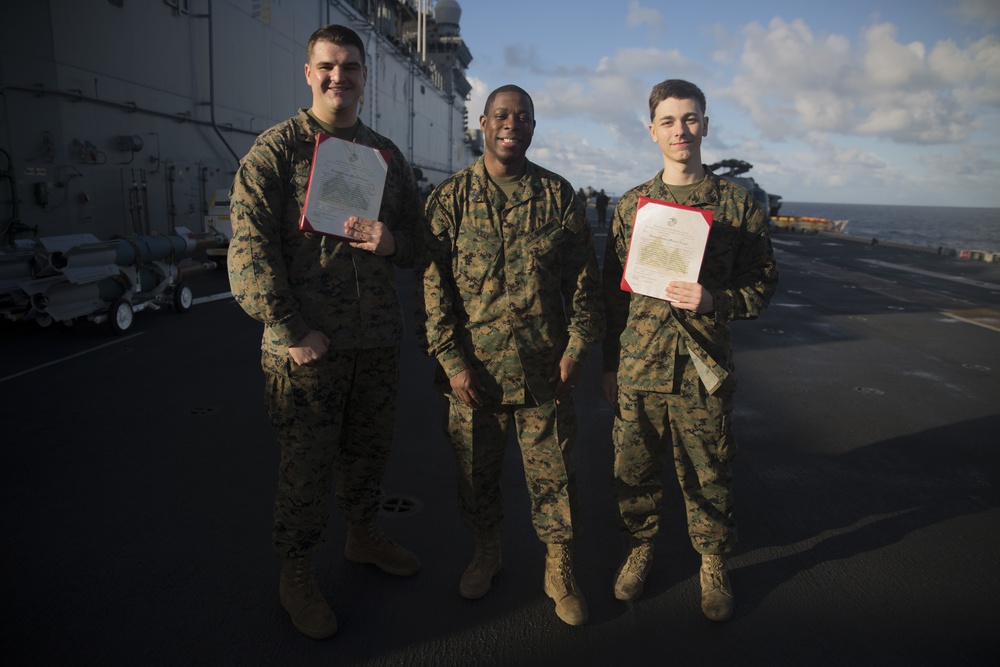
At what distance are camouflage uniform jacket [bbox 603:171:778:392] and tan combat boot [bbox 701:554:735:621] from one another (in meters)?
0.75

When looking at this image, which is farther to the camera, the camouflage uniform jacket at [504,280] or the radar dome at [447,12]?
the radar dome at [447,12]

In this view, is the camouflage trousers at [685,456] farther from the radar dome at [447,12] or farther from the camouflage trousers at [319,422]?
the radar dome at [447,12]

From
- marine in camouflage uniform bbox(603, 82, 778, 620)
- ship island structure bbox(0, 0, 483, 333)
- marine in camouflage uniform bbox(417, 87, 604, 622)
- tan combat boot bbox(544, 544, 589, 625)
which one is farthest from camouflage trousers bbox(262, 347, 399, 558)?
ship island structure bbox(0, 0, 483, 333)

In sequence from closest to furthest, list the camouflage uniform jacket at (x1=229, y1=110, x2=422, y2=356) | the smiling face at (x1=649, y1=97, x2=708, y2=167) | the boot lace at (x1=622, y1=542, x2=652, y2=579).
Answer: the camouflage uniform jacket at (x1=229, y1=110, x2=422, y2=356)
the smiling face at (x1=649, y1=97, x2=708, y2=167)
the boot lace at (x1=622, y1=542, x2=652, y2=579)

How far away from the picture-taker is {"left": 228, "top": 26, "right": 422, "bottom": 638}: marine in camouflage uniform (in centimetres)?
225

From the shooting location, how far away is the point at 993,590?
2688 millimetres

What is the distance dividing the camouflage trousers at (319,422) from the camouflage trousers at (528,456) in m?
0.33

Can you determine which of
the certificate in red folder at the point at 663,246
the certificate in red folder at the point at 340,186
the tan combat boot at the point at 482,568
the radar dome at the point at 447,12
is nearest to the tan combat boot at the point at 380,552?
the tan combat boot at the point at 482,568

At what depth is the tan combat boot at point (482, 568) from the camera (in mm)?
2594

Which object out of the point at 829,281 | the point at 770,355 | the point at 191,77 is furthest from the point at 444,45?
the point at 770,355

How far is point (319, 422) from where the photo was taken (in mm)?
2443

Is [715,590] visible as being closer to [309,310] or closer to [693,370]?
[693,370]

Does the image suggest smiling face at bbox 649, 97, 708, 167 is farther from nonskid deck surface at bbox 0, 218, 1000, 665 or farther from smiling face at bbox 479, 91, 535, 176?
nonskid deck surface at bbox 0, 218, 1000, 665

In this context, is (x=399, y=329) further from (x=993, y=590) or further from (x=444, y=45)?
(x=444, y=45)
